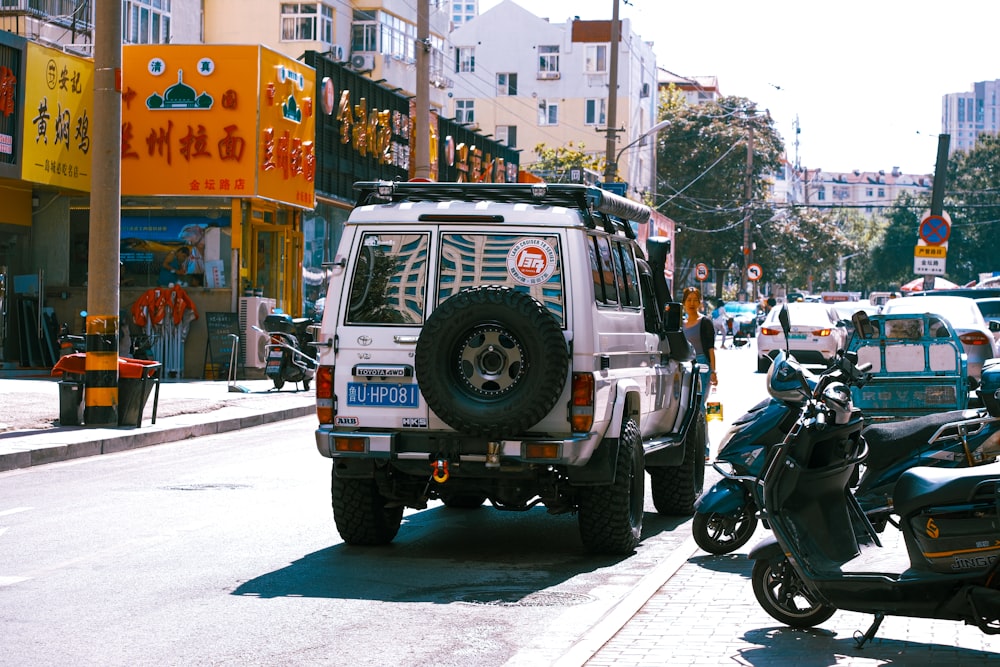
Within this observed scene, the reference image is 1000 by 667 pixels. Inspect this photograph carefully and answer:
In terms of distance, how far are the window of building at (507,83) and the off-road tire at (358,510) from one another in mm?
79852

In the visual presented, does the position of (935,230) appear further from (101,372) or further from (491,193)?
(491,193)

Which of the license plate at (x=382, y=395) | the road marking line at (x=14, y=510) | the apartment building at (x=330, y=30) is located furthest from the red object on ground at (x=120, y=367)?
the apartment building at (x=330, y=30)

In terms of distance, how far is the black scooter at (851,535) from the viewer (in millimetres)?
6055

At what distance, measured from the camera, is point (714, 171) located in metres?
88.9

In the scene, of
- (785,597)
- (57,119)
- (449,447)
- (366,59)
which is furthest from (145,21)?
(785,597)

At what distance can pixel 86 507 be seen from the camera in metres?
11.5

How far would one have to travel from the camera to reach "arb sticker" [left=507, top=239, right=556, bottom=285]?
30.2 ft

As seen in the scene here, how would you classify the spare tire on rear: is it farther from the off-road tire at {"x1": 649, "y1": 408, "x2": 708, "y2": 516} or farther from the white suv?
the off-road tire at {"x1": 649, "y1": 408, "x2": 708, "y2": 516}

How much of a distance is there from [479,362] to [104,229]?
32.2ft

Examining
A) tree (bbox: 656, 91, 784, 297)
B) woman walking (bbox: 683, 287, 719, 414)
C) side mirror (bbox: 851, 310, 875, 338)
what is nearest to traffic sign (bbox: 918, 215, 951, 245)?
woman walking (bbox: 683, 287, 719, 414)

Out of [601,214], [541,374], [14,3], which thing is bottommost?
[541,374]

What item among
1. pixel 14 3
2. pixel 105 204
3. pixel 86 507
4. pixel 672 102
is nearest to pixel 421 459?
pixel 86 507

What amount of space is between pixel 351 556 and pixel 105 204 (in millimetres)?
9373

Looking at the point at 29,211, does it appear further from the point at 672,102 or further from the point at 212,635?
the point at 672,102
